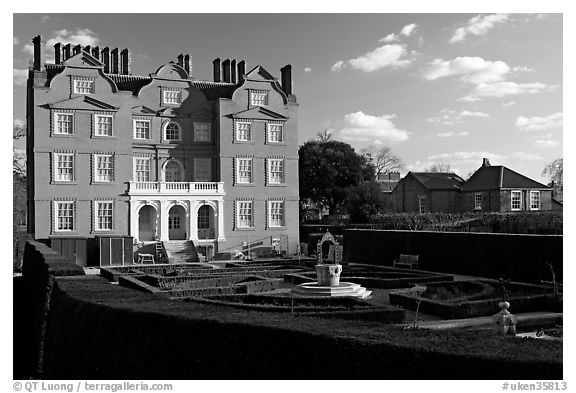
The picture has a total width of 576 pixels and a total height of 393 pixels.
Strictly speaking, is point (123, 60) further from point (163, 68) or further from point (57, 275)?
point (57, 275)

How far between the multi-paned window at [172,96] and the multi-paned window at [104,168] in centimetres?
523

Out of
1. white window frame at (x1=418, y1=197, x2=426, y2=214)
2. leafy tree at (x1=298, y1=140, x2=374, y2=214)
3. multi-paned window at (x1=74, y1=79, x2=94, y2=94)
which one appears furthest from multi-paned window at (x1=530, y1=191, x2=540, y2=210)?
multi-paned window at (x1=74, y1=79, x2=94, y2=94)

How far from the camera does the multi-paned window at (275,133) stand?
3859cm

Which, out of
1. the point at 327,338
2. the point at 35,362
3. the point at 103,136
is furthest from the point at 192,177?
the point at 327,338

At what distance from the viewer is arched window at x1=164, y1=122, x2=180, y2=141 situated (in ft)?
124

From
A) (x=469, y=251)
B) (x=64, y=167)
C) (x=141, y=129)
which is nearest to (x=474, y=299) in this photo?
(x=469, y=251)

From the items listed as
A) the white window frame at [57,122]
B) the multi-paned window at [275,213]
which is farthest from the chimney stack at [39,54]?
the multi-paned window at [275,213]

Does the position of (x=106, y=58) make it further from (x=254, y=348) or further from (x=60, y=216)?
(x=254, y=348)

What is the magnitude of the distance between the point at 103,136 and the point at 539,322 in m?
27.5

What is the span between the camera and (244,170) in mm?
37875

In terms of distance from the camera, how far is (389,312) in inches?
519

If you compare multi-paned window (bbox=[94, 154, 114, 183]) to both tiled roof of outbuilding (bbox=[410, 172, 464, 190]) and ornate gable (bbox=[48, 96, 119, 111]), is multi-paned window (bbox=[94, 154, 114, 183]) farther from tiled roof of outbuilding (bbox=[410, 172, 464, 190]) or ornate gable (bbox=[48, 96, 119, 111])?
tiled roof of outbuilding (bbox=[410, 172, 464, 190])

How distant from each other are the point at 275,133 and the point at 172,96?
675cm

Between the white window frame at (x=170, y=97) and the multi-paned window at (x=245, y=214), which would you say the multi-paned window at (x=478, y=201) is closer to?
the multi-paned window at (x=245, y=214)
